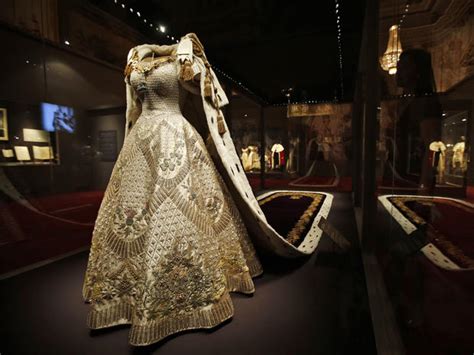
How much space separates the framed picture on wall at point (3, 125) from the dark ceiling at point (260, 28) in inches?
36.7

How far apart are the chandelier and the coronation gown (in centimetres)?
108

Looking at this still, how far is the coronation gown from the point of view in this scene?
1071 millimetres

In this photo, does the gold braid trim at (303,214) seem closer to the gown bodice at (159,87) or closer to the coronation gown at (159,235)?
the coronation gown at (159,235)

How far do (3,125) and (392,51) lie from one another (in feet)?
7.34

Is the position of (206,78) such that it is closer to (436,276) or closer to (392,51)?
(392,51)

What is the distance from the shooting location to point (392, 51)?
50.7 inches

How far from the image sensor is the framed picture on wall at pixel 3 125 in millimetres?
1466

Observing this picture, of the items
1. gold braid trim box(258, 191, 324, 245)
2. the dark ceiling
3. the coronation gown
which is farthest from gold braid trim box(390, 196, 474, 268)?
the dark ceiling

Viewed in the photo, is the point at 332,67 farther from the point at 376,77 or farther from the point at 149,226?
the point at 149,226

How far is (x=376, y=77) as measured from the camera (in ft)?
6.05

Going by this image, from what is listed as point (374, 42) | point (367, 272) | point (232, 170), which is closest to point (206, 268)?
point (232, 170)

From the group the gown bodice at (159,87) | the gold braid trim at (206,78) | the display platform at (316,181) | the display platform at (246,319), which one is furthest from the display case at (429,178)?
the display platform at (316,181)

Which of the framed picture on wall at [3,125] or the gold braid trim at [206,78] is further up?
the gold braid trim at [206,78]

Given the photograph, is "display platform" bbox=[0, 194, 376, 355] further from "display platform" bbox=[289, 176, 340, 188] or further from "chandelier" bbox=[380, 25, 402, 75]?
"display platform" bbox=[289, 176, 340, 188]
